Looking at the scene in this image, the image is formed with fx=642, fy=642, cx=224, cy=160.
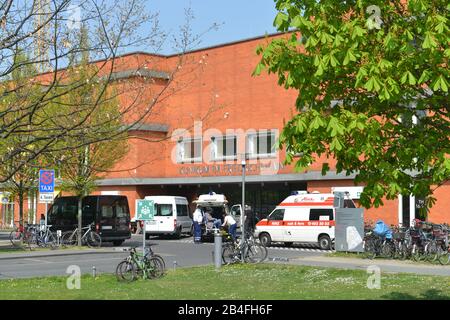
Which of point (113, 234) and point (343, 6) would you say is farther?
point (113, 234)

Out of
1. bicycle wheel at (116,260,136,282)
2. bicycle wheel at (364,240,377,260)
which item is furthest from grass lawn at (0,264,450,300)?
bicycle wheel at (364,240,377,260)

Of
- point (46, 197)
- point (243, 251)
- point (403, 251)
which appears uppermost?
point (46, 197)

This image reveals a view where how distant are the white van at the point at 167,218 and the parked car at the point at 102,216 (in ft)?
19.2

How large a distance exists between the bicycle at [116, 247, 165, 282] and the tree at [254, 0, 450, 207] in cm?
866

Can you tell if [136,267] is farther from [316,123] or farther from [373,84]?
[373,84]

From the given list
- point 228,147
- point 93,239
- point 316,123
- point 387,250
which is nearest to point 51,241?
point 93,239

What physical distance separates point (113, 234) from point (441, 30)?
2425cm

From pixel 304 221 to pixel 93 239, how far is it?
31.1 feet

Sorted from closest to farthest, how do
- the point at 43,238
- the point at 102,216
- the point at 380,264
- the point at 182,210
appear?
the point at 380,264, the point at 43,238, the point at 102,216, the point at 182,210

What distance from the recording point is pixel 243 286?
14.2 m

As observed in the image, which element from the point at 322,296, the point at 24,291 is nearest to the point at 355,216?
the point at 322,296

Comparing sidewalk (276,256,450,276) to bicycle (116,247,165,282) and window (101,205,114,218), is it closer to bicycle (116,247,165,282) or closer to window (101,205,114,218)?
bicycle (116,247,165,282)

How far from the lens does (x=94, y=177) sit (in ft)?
97.2

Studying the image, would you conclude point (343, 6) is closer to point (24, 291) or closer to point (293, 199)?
point (24, 291)
